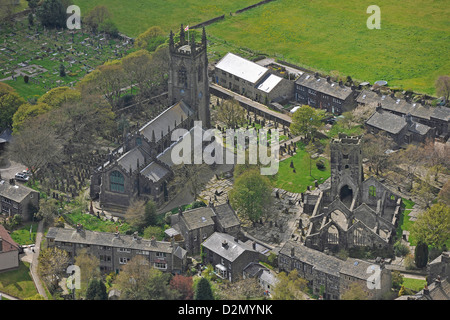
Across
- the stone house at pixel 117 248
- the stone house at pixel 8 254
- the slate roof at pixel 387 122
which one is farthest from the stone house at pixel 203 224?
the slate roof at pixel 387 122

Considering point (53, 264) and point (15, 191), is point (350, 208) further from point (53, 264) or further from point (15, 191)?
point (15, 191)

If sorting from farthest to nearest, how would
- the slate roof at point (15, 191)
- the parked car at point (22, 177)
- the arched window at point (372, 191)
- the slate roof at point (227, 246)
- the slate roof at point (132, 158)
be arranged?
the parked car at point (22, 177) → the slate roof at point (132, 158) → the arched window at point (372, 191) → the slate roof at point (15, 191) → the slate roof at point (227, 246)

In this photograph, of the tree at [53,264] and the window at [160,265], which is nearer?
the tree at [53,264]

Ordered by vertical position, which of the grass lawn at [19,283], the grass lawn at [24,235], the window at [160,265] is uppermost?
the window at [160,265]

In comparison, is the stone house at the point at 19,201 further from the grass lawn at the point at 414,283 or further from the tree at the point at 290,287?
the grass lawn at the point at 414,283

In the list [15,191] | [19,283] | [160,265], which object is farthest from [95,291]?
[15,191]

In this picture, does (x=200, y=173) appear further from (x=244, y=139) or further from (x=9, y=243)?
(x=9, y=243)
